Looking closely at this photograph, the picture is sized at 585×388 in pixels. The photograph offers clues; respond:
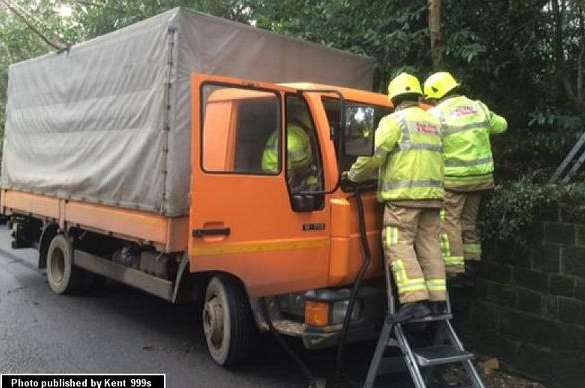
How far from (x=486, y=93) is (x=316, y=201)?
329 cm

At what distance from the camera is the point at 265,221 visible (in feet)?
14.3

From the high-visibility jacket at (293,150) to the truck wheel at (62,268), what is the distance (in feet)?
11.6

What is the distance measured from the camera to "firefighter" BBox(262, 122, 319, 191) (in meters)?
4.48

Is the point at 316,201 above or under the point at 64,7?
under

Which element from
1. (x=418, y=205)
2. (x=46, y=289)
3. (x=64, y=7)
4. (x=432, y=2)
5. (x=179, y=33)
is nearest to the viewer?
(x=418, y=205)

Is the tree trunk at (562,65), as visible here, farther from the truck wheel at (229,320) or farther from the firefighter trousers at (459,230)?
the truck wheel at (229,320)

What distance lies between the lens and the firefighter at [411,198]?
416 centimetres

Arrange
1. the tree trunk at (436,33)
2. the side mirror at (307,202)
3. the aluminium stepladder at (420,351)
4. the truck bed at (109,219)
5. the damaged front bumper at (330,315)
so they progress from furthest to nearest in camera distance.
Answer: the tree trunk at (436,33) < the truck bed at (109,219) < the side mirror at (307,202) < the damaged front bumper at (330,315) < the aluminium stepladder at (420,351)

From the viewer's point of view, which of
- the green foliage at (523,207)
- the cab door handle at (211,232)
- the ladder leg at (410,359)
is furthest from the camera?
the green foliage at (523,207)

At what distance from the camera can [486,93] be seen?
6824 millimetres

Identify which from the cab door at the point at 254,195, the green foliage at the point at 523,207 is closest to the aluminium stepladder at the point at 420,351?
the cab door at the point at 254,195

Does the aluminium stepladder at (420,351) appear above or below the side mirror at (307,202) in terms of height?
below

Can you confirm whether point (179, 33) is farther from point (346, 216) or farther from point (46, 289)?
point (46, 289)

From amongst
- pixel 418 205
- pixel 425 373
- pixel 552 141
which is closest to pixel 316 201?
pixel 418 205
